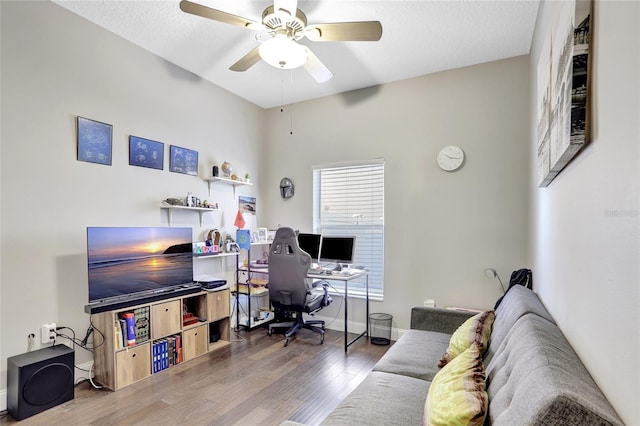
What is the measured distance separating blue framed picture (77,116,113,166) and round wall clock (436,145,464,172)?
10.6 ft

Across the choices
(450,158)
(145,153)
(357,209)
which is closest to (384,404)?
(450,158)

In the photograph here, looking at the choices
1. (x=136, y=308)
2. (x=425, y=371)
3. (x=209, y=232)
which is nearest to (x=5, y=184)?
(x=136, y=308)

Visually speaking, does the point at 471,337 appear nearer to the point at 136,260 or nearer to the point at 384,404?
the point at 384,404

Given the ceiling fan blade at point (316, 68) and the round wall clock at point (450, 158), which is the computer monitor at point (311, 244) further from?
the ceiling fan blade at point (316, 68)

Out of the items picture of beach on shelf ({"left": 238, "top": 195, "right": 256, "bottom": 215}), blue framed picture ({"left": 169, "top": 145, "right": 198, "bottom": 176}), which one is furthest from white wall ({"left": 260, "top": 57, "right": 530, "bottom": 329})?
blue framed picture ({"left": 169, "top": 145, "right": 198, "bottom": 176})

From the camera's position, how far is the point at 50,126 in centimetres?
257

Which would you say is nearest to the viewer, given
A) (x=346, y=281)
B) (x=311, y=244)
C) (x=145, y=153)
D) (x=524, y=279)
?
(x=524, y=279)

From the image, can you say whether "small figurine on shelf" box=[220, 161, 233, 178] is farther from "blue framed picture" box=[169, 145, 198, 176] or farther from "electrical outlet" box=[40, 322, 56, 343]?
"electrical outlet" box=[40, 322, 56, 343]

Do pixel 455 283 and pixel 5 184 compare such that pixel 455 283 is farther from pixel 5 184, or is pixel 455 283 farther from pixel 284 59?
pixel 5 184

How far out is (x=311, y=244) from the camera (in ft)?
13.7

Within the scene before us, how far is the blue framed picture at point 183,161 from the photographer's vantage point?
350cm

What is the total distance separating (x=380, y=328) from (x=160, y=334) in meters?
2.29

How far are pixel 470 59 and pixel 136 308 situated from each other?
3.90 m

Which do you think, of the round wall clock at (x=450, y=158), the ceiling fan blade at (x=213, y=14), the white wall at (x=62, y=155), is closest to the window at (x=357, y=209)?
the round wall clock at (x=450, y=158)
